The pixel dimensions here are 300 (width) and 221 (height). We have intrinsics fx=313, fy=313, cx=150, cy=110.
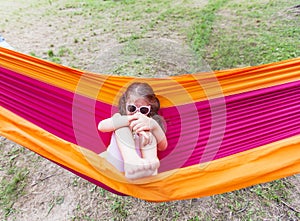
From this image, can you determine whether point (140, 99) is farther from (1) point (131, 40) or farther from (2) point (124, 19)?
(2) point (124, 19)

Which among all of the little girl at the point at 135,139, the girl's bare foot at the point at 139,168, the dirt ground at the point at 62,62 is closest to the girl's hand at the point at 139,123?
the little girl at the point at 135,139

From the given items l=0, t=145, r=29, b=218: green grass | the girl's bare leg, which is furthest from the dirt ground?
the girl's bare leg

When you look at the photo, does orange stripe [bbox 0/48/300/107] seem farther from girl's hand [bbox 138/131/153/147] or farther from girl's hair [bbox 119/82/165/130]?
girl's hand [bbox 138/131/153/147]

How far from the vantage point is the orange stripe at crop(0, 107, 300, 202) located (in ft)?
3.33

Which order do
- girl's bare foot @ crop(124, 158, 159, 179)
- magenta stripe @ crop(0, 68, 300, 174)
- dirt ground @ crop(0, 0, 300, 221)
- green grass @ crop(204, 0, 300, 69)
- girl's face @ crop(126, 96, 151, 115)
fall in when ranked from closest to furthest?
girl's bare foot @ crop(124, 158, 159, 179)
girl's face @ crop(126, 96, 151, 115)
magenta stripe @ crop(0, 68, 300, 174)
dirt ground @ crop(0, 0, 300, 221)
green grass @ crop(204, 0, 300, 69)

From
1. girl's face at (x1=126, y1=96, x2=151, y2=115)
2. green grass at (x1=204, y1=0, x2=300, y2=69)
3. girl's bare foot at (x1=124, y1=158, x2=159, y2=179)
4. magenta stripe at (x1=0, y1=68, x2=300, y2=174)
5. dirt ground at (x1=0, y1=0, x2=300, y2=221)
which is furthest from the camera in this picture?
green grass at (x1=204, y1=0, x2=300, y2=69)

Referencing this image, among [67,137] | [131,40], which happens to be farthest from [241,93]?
[131,40]

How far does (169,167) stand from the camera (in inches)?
44.6

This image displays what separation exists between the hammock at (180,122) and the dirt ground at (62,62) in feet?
1.06

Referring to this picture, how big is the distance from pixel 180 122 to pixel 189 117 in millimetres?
50

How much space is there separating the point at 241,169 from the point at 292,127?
12.6 inches

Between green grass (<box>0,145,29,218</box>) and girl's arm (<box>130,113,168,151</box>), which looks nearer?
girl's arm (<box>130,113,168,151</box>)

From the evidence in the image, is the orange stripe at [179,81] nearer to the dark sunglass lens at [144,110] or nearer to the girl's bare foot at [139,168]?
the dark sunglass lens at [144,110]

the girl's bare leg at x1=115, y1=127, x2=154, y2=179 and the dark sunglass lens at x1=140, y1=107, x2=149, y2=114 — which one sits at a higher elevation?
the dark sunglass lens at x1=140, y1=107, x2=149, y2=114
